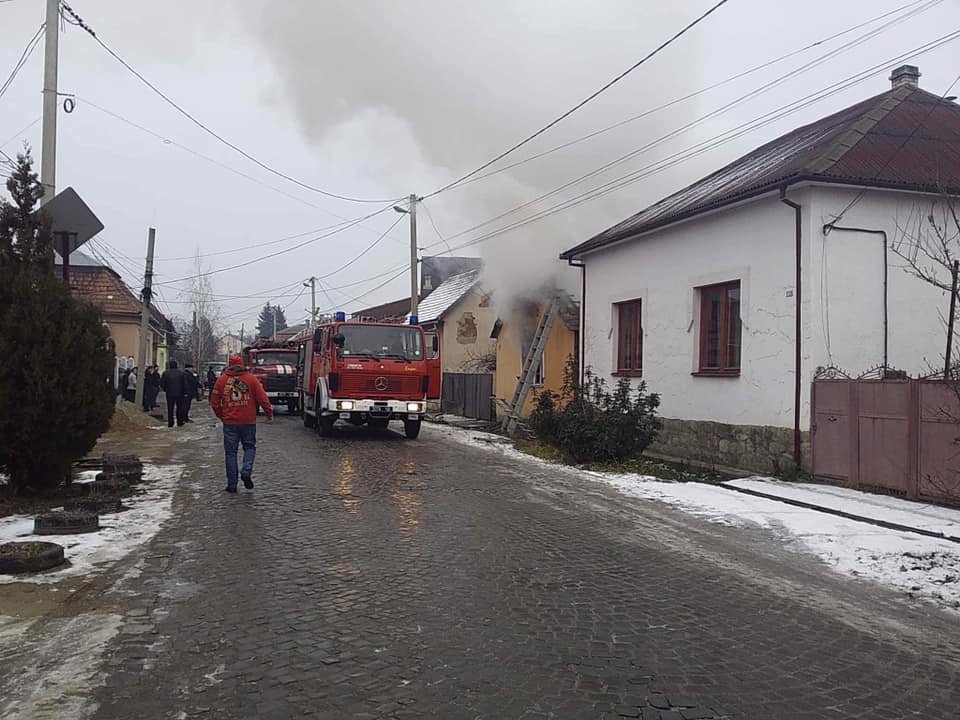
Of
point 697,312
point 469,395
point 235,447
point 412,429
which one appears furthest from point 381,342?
point 469,395

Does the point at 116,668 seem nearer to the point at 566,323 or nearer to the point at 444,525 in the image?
the point at 444,525

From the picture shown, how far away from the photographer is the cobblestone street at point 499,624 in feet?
13.1

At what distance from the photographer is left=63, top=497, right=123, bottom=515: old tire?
8.18 metres

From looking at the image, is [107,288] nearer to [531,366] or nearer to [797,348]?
[531,366]

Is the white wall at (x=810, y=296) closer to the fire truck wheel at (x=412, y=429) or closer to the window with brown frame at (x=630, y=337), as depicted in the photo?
the window with brown frame at (x=630, y=337)

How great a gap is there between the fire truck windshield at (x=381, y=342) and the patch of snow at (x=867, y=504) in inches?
304

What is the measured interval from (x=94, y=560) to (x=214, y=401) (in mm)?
→ 3931

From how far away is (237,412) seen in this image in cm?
1007

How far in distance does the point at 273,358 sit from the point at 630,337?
1497 cm

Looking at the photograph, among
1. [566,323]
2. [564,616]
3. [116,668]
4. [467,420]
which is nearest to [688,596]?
[564,616]

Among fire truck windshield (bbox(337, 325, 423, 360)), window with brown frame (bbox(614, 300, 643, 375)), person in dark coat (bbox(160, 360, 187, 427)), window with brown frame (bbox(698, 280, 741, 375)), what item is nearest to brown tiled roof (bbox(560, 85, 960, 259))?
window with brown frame (bbox(698, 280, 741, 375))

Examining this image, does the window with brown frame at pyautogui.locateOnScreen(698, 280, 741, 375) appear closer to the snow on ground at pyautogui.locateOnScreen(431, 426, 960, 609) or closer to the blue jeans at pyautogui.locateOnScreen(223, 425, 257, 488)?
the snow on ground at pyautogui.locateOnScreen(431, 426, 960, 609)

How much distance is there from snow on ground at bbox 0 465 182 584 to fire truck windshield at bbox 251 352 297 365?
18794mm

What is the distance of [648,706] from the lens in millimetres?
3926
